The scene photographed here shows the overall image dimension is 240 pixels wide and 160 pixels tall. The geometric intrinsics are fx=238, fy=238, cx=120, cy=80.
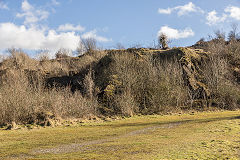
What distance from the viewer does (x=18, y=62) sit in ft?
205

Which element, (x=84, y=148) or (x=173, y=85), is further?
(x=173, y=85)

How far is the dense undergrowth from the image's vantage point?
25.1 m

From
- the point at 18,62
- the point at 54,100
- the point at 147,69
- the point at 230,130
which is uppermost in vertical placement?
the point at 18,62

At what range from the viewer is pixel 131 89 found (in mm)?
36438

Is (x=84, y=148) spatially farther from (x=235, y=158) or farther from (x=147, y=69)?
(x=147, y=69)

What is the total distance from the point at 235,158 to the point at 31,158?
916 centimetres

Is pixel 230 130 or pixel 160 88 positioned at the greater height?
pixel 160 88

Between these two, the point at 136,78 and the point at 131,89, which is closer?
the point at 131,89

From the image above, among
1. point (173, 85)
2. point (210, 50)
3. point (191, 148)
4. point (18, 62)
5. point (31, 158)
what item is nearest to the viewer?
point (31, 158)

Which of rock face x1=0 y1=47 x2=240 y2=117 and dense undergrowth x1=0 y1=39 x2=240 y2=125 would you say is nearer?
dense undergrowth x1=0 y1=39 x2=240 y2=125

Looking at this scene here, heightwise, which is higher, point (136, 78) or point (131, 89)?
point (136, 78)

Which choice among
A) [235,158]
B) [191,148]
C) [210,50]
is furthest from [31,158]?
[210,50]

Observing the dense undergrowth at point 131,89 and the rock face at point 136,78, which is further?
the rock face at point 136,78

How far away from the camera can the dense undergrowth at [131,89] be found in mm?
25125
